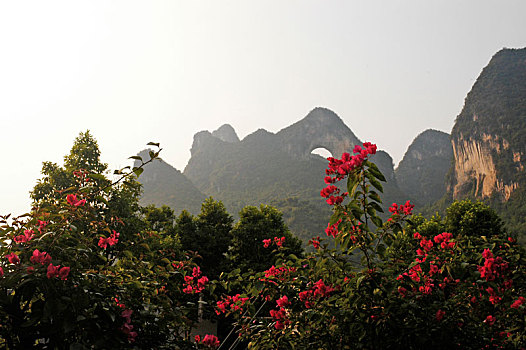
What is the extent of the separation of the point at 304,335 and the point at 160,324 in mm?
837

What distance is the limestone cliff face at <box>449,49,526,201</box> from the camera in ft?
158

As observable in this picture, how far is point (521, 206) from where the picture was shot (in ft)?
139

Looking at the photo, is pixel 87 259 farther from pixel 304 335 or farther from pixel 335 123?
pixel 335 123

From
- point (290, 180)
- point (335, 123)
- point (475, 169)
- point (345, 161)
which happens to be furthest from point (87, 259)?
point (335, 123)

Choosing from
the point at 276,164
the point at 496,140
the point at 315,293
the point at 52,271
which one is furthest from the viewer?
the point at 276,164

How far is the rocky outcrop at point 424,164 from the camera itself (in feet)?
273

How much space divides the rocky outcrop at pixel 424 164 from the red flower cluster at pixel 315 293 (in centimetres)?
8748

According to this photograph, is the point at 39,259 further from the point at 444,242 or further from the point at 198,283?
the point at 444,242

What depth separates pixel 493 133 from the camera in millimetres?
52688

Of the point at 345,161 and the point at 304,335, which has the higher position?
the point at 345,161

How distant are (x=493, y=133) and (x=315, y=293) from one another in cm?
6347

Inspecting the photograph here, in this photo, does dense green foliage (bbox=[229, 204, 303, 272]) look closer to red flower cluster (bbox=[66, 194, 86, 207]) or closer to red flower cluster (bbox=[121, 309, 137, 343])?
red flower cluster (bbox=[66, 194, 86, 207])

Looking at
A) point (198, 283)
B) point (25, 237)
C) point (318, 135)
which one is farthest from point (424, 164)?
point (25, 237)

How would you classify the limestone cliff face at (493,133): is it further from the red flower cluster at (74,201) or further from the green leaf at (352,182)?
the red flower cluster at (74,201)
